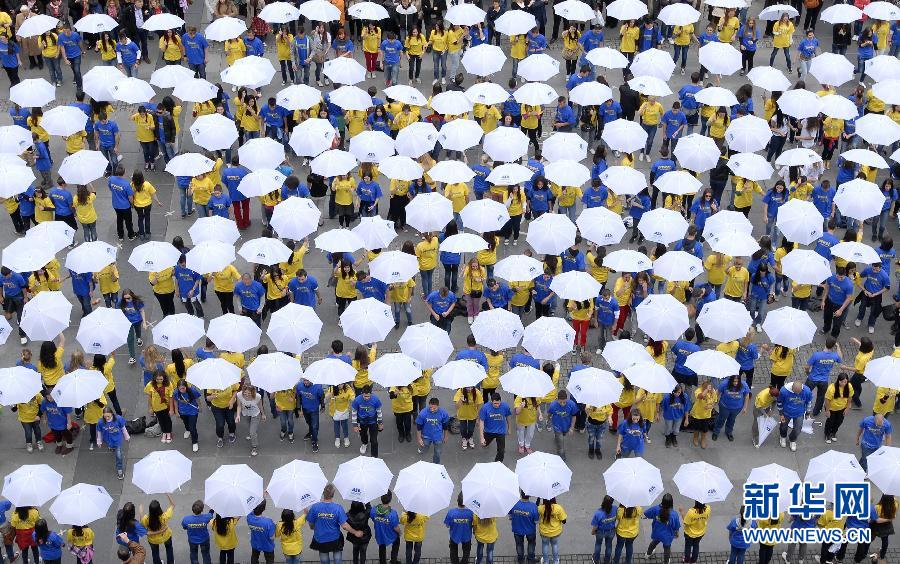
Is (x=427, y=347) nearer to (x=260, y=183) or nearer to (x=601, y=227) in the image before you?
(x=601, y=227)

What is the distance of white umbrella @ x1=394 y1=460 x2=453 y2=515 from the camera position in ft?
52.2

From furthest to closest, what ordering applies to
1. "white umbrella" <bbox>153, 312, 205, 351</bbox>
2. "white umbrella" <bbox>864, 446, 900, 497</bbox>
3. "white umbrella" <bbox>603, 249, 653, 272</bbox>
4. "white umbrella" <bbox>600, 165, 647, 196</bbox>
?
"white umbrella" <bbox>600, 165, 647, 196</bbox> < "white umbrella" <bbox>603, 249, 653, 272</bbox> < "white umbrella" <bbox>153, 312, 205, 351</bbox> < "white umbrella" <bbox>864, 446, 900, 497</bbox>

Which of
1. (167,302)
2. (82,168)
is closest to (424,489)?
(167,302)

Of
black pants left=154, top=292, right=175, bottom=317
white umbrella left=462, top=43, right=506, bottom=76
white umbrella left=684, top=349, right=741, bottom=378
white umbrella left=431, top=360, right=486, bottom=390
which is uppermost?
white umbrella left=462, top=43, right=506, bottom=76

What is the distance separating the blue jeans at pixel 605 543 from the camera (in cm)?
1669

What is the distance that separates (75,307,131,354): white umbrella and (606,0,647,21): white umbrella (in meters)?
14.6

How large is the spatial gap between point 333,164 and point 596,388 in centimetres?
751

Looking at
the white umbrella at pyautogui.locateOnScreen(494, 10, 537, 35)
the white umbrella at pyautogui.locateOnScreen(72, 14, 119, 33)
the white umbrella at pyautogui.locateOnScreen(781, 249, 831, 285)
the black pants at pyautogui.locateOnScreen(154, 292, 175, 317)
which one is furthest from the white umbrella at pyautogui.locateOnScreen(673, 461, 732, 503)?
the white umbrella at pyautogui.locateOnScreen(72, 14, 119, 33)

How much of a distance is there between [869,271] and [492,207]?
22.0 ft

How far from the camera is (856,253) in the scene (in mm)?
20766

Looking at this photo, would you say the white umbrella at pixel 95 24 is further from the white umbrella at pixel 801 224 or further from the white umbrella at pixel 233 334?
the white umbrella at pixel 801 224

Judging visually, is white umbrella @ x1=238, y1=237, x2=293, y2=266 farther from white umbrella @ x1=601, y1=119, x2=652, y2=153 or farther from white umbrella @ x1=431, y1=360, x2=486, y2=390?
→ white umbrella @ x1=601, y1=119, x2=652, y2=153

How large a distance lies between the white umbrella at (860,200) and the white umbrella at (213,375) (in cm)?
1166

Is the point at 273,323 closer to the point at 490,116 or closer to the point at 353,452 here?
the point at 353,452
